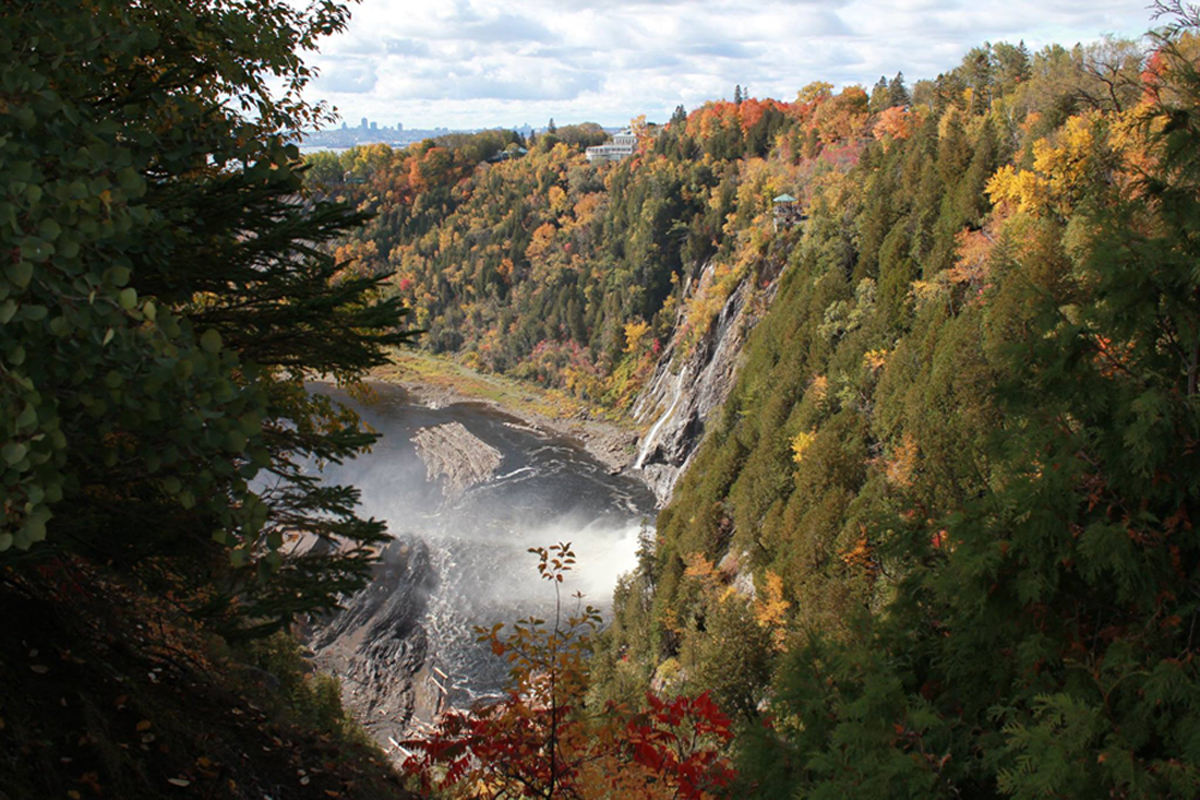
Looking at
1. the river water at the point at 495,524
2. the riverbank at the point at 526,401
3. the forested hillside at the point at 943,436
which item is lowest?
the river water at the point at 495,524

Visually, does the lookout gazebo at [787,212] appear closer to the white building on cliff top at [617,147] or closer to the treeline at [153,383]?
the treeline at [153,383]

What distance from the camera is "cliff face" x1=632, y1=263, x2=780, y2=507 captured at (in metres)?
42.2

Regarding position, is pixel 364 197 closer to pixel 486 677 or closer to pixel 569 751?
pixel 486 677

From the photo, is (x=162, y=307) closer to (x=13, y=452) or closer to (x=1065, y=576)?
(x=13, y=452)

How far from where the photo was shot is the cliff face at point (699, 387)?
42250 mm

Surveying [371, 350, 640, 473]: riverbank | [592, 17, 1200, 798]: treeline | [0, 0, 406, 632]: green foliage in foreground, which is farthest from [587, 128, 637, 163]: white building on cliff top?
[0, 0, 406, 632]: green foliage in foreground

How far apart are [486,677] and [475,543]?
1073 cm

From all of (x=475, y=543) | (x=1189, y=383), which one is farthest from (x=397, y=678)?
(x=1189, y=383)

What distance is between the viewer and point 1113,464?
589 centimetres

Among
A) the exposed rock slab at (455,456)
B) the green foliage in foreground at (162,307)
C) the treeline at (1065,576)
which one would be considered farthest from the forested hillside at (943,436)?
the exposed rock slab at (455,456)

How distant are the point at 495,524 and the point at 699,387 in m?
14.6

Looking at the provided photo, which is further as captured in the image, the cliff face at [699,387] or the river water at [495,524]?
the cliff face at [699,387]

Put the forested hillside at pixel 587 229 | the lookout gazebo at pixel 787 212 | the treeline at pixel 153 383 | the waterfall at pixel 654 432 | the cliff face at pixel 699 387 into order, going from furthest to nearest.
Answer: the forested hillside at pixel 587 229, the waterfall at pixel 654 432, the cliff face at pixel 699 387, the lookout gazebo at pixel 787 212, the treeline at pixel 153 383

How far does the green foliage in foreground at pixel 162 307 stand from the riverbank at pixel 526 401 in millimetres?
42107
